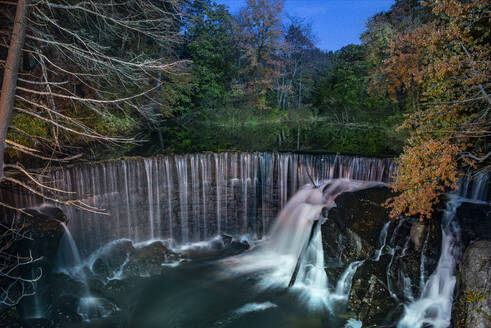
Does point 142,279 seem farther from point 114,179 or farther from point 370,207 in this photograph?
point 370,207

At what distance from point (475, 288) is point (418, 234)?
1622 mm

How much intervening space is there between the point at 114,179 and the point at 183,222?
8.85 ft

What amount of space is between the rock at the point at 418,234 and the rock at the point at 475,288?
3.07 feet

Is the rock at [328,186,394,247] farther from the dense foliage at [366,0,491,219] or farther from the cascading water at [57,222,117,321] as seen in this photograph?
the cascading water at [57,222,117,321]

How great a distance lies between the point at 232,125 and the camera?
80.2 ft

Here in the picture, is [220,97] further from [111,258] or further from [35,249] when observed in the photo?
[35,249]

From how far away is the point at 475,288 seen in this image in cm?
510

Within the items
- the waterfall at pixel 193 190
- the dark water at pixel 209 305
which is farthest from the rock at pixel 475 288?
the waterfall at pixel 193 190

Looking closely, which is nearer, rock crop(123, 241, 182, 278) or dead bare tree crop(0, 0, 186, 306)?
dead bare tree crop(0, 0, 186, 306)

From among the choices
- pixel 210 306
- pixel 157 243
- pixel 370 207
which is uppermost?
pixel 370 207

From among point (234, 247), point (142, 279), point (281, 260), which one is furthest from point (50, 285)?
point (281, 260)

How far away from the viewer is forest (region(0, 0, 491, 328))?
5.48 metres

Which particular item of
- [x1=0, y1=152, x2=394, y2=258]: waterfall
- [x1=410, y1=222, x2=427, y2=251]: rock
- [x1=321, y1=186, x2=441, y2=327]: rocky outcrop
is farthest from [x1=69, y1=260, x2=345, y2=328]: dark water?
[x1=410, y1=222, x2=427, y2=251]: rock

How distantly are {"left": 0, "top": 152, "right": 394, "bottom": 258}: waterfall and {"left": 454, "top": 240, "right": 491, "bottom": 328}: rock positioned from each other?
171 inches
